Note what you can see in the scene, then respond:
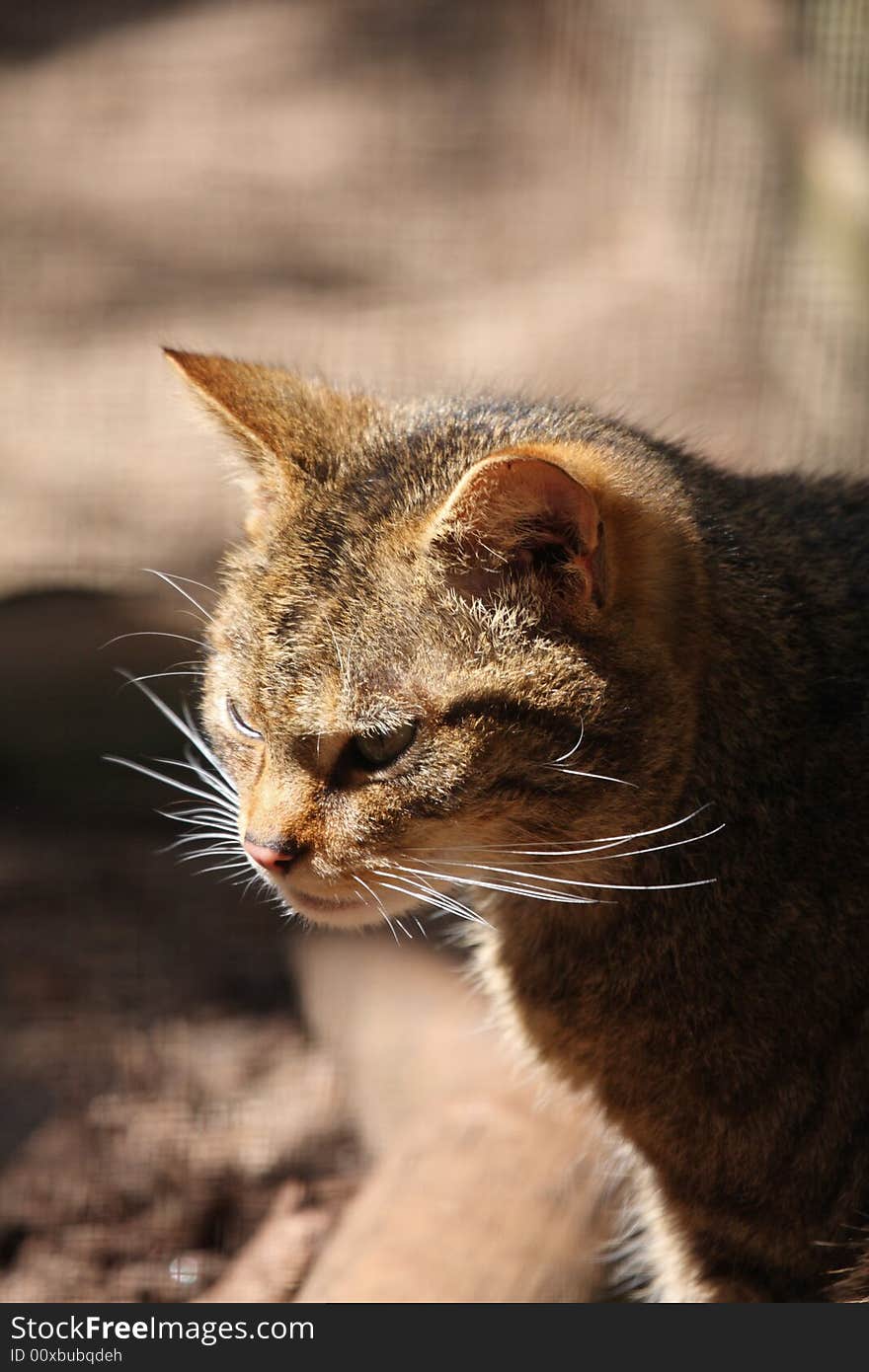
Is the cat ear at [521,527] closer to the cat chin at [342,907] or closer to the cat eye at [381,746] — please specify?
the cat eye at [381,746]

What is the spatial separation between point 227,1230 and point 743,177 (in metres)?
2.88

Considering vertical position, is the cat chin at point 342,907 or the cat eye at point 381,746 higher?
the cat eye at point 381,746

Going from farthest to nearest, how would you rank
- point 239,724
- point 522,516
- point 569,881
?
point 239,724 → point 569,881 → point 522,516

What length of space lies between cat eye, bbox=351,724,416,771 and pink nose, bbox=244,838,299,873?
122 mm

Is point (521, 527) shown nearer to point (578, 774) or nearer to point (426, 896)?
point (578, 774)

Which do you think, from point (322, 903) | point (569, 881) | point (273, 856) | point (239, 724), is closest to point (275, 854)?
point (273, 856)

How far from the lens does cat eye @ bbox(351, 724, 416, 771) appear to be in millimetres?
1470

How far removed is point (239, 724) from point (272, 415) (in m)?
0.39

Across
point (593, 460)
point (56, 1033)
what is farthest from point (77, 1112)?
point (593, 460)

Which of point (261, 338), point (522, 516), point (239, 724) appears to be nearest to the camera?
point (522, 516)

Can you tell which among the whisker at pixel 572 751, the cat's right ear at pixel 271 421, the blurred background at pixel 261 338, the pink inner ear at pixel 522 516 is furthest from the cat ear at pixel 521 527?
the blurred background at pixel 261 338

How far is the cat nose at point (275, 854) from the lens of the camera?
4.91 ft

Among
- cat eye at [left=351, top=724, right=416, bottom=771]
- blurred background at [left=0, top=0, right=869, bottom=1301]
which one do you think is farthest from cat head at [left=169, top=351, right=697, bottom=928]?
blurred background at [left=0, top=0, right=869, bottom=1301]

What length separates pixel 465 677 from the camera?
57.5 inches
